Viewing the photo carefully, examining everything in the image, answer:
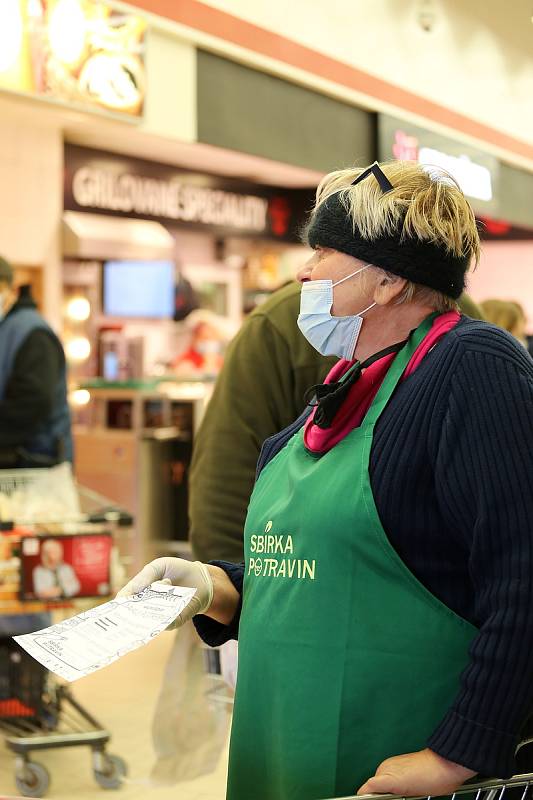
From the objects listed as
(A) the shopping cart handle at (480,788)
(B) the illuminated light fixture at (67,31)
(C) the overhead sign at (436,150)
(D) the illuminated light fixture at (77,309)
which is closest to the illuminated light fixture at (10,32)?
(B) the illuminated light fixture at (67,31)

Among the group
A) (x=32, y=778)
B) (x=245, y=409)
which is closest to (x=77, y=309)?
(x=32, y=778)

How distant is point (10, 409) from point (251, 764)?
3.31 meters

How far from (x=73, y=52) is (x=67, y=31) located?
0.12m

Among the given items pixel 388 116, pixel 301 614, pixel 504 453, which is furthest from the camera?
pixel 388 116

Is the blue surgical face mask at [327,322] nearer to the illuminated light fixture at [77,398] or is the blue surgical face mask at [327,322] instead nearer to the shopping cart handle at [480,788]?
the shopping cart handle at [480,788]

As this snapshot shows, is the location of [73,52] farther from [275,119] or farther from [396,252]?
[396,252]

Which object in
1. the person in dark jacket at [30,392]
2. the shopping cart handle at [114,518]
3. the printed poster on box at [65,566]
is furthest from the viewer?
the person in dark jacket at [30,392]

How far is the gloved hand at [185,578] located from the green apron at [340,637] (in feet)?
0.51

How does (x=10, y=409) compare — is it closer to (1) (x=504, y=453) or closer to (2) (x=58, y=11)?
(2) (x=58, y=11)

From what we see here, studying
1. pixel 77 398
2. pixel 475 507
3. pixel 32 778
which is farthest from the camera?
pixel 77 398

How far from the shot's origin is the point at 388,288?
1.68 metres

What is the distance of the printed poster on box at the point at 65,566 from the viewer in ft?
13.0

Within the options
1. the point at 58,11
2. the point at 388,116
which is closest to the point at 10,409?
the point at 58,11

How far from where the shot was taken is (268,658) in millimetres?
1719
